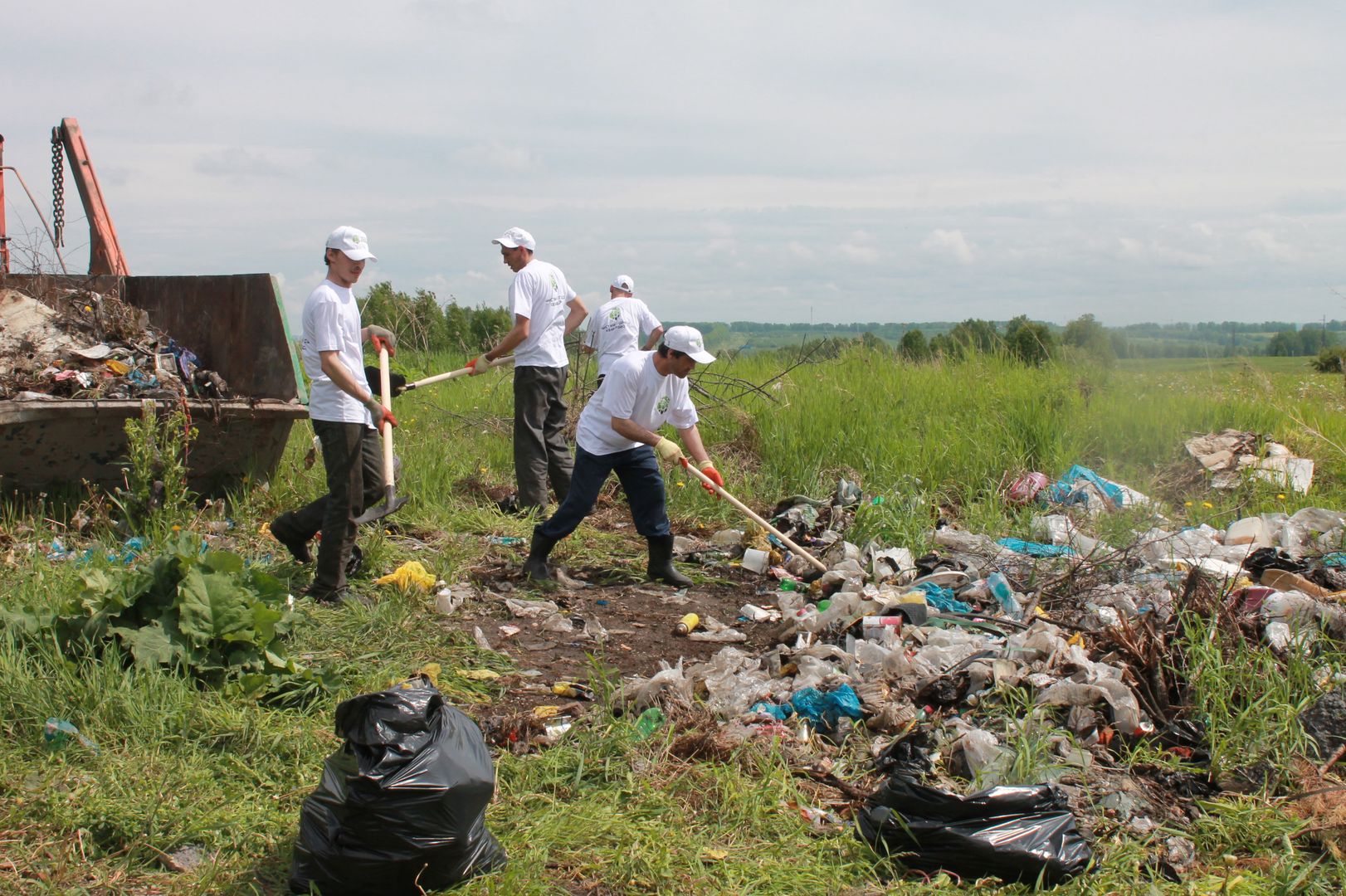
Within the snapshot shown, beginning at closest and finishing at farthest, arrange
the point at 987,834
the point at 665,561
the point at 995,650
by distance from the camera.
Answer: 1. the point at 987,834
2. the point at 995,650
3. the point at 665,561

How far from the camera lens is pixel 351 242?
4676 millimetres

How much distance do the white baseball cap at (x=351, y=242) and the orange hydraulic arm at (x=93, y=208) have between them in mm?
3460

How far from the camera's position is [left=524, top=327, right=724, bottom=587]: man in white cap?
530 cm

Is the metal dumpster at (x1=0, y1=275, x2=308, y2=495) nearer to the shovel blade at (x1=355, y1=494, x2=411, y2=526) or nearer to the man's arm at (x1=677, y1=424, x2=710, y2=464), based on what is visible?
the shovel blade at (x1=355, y1=494, x2=411, y2=526)

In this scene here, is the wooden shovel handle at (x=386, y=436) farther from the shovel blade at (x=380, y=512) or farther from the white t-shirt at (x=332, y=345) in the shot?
the white t-shirt at (x=332, y=345)

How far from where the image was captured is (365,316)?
41.5 ft

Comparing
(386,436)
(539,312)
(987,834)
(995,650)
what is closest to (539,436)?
(539,312)

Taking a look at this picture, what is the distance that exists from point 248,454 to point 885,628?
3910 mm

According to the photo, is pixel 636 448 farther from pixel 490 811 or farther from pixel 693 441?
pixel 490 811

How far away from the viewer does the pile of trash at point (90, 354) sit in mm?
6043

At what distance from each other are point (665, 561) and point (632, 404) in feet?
3.03

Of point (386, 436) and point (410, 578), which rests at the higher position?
point (386, 436)

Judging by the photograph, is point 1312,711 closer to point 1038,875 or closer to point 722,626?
point 1038,875

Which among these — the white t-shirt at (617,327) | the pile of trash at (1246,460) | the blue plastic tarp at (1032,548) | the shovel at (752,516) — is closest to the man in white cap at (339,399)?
the shovel at (752,516)
